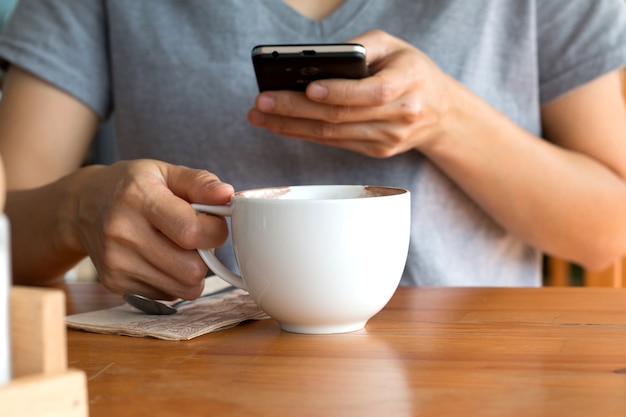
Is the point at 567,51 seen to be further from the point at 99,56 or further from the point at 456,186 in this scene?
the point at 99,56

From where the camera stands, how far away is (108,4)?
1.10 meters

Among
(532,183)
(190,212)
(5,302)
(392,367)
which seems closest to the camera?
(5,302)

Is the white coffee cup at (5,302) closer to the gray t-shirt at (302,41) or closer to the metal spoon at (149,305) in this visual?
the metal spoon at (149,305)

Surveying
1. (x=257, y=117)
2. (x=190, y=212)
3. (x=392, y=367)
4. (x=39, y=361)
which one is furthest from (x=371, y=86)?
(x=39, y=361)

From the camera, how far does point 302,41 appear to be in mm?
1055

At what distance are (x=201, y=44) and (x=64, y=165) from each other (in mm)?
265

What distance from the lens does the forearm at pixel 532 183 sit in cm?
95

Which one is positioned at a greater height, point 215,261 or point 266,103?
point 266,103

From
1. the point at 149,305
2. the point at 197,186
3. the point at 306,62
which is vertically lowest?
the point at 149,305

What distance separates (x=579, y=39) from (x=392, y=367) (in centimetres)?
74

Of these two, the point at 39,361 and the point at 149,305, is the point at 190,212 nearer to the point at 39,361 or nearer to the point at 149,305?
the point at 149,305

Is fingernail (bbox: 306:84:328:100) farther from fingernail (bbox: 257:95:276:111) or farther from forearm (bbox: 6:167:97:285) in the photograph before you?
forearm (bbox: 6:167:97:285)

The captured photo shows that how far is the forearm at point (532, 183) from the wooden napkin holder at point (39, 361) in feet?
2.20

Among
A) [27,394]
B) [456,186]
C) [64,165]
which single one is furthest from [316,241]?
[64,165]
